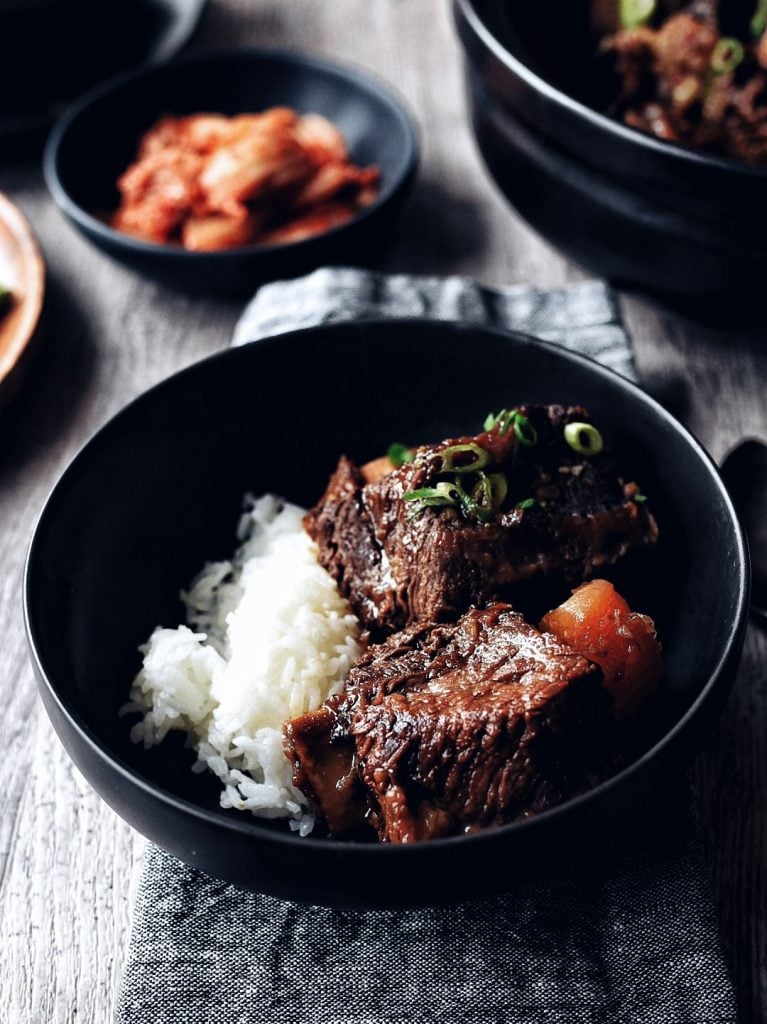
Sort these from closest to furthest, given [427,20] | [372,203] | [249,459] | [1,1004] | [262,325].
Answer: [1,1004] < [249,459] < [262,325] < [372,203] < [427,20]

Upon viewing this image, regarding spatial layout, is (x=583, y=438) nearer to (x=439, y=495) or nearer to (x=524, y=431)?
(x=524, y=431)

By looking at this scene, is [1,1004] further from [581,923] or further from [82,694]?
[581,923]

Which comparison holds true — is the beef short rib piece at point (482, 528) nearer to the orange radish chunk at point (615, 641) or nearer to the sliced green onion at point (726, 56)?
the orange radish chunk at point (615, 641)

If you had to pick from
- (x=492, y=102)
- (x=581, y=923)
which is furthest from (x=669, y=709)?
(x=492, y=102)

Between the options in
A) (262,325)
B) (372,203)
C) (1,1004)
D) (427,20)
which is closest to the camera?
(1,1004)

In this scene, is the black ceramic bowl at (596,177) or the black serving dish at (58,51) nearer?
the black ceramic bowl at (596,177)

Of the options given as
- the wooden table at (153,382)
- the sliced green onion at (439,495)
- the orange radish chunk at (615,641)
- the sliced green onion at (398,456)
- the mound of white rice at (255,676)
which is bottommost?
the wooden table at (153,382)

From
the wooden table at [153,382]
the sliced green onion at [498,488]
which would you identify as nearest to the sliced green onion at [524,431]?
the sliced green onion at [498,488]
